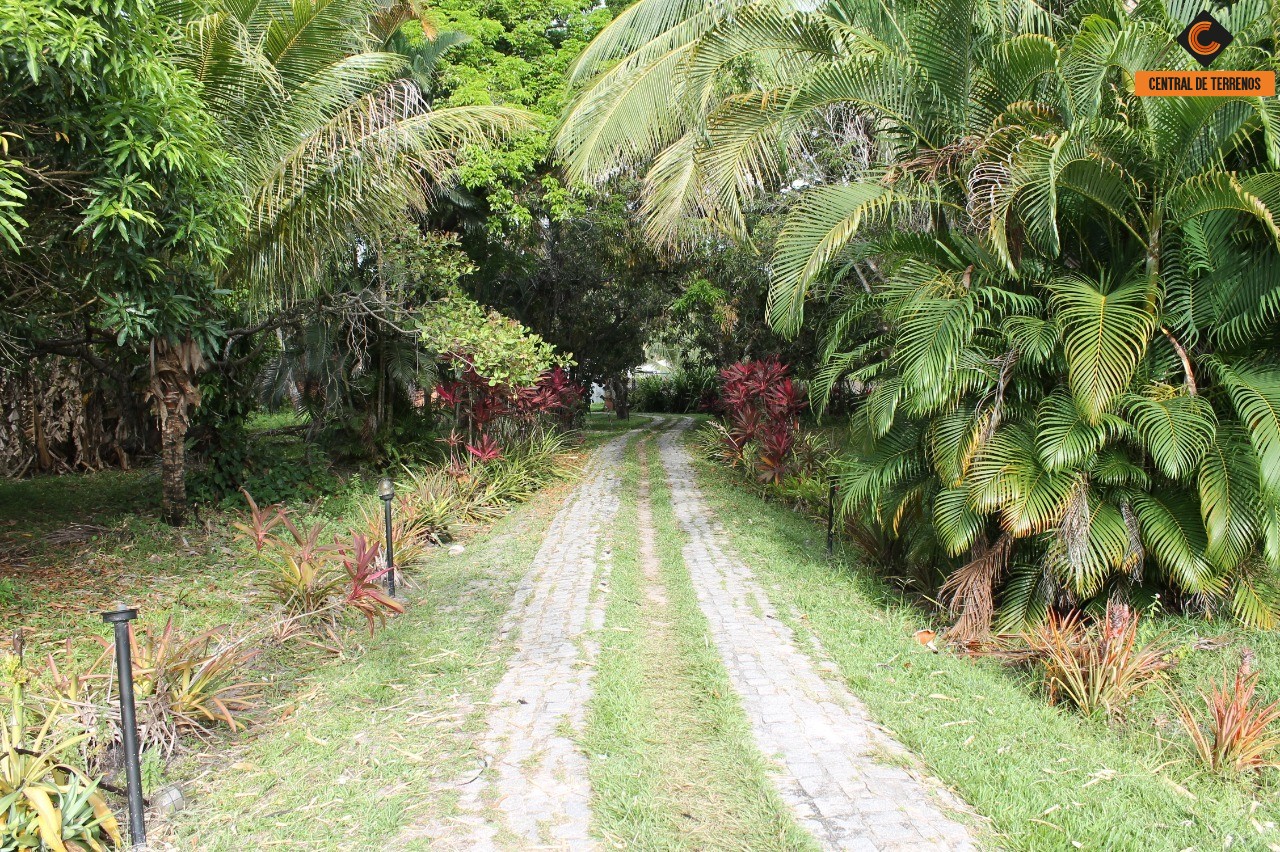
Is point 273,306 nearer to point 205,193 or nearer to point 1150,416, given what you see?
point 205,193

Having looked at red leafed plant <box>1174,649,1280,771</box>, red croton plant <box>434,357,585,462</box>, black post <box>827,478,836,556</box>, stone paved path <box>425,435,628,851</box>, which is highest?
red croton plant <box>434,357,585,462</box>

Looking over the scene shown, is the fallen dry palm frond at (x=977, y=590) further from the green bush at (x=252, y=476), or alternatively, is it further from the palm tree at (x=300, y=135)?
the green bush at (x=252, y=476)

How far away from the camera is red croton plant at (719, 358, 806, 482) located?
1135 centimetres

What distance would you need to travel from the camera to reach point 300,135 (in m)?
7.13

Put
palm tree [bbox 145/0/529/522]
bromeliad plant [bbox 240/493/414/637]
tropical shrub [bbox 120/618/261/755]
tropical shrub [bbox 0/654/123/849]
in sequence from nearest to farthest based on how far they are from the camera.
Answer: tropical shrub [bbox 0/654/123/849] → tropical shrub [bbox 120/618/261/755] → bromeliad plant [bbox 240/493/414/637] → palm tree [bbox 145/0/529/522]

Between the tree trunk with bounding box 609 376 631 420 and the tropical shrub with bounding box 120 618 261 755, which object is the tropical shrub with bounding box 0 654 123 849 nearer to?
the tropical shrub with bounding box 120 618 261 755

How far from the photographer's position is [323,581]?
5430mm

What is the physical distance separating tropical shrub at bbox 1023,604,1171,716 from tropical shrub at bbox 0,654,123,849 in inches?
189

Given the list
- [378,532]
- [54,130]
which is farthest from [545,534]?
[54,130]

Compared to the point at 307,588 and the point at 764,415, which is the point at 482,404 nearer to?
the point at 764,415

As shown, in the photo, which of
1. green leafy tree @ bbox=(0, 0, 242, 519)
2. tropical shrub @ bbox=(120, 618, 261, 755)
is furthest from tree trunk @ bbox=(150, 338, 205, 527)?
tropical shrub @ bbox=(120, 618, 261, 755)

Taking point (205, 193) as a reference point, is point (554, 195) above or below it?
above

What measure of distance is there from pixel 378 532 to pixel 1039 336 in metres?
5.80

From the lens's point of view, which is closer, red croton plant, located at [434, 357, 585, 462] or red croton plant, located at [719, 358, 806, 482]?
red croton plant, located at [434, 357, 585, 462]
